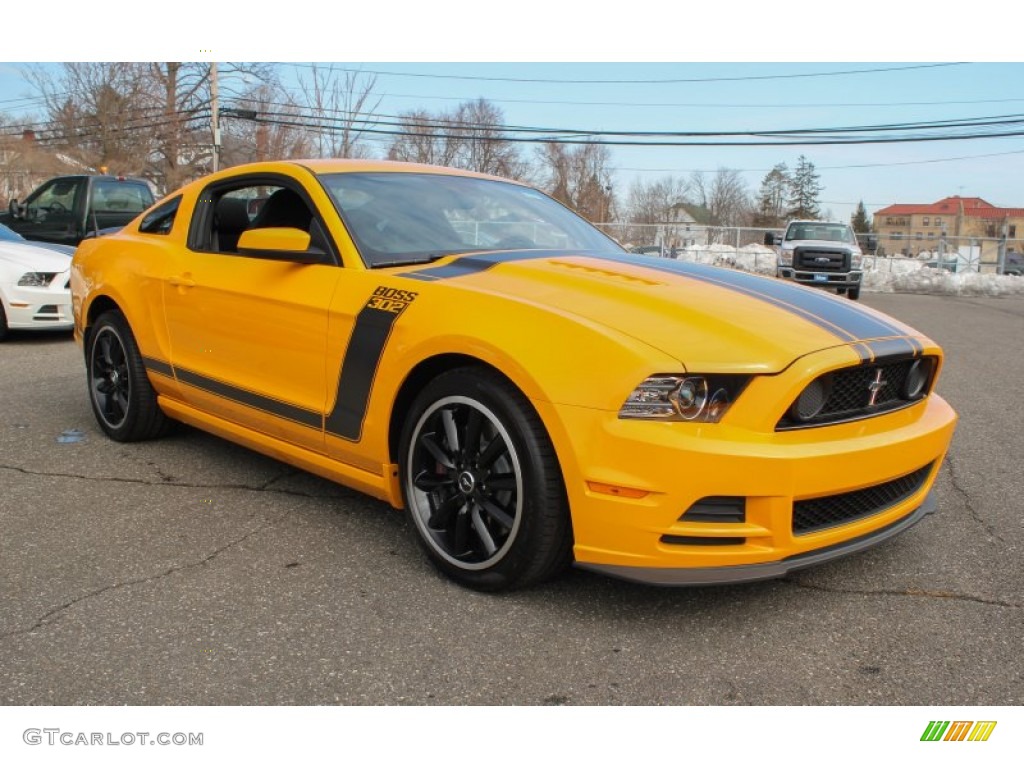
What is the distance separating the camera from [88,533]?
3463mm

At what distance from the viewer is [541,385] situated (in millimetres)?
2629

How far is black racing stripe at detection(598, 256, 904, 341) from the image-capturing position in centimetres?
292

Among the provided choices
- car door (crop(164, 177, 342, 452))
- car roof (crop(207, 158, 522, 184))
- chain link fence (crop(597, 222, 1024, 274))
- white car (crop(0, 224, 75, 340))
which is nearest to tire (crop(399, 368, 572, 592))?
car door (crop(164, 177, 342, 452))

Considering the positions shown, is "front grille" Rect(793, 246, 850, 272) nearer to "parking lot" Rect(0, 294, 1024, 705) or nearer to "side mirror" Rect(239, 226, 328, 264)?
"parking lot" Rect(0, 294, 1024, 705)

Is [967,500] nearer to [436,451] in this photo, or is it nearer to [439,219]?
[436,451]

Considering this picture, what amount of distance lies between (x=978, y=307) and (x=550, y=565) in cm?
1851

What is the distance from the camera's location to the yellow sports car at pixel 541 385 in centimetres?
252

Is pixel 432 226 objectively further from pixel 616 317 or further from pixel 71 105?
pixel 71 105

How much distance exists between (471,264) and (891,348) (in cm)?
152

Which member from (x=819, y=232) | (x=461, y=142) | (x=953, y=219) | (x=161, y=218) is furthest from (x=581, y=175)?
(x=953, y=219)

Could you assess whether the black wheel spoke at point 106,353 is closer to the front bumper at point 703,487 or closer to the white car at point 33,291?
the front bumper at point 703,487

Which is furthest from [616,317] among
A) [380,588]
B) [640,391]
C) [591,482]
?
[380,588]

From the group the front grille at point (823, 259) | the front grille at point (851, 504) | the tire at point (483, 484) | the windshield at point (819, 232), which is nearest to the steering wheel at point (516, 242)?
the tire at point (483, 484)

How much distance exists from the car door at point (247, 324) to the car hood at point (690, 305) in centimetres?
53
